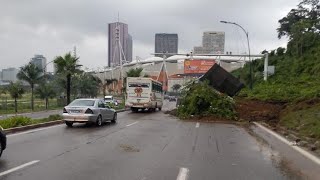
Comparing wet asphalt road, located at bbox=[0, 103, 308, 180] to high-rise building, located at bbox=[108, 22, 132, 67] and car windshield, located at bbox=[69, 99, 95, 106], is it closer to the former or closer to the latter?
car windshield, located at bbox=[69, 99, 95, 106]

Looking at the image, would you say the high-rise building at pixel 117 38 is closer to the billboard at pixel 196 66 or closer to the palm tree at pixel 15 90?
the billboard at pixel 196 66

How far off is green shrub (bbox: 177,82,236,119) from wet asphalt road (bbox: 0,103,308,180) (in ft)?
45.0

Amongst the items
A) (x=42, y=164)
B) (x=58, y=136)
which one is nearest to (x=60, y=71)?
(x=58, y=136)

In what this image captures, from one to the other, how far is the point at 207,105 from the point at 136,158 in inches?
807

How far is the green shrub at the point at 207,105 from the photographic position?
102 feet

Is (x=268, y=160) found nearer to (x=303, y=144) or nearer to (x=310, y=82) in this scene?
(x=303, y=144)

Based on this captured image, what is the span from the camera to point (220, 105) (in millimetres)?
31531

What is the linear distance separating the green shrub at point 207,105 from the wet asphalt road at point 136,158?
13712 millimetres

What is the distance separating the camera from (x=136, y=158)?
38.5ft

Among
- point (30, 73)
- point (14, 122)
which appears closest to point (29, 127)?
point (14, 122)

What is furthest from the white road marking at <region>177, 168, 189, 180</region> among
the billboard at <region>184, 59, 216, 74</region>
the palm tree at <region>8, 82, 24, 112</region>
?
the billboard at <region>184, 59, 216, 74</region>

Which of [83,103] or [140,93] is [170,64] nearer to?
[140,93]

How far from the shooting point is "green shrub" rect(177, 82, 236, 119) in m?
31.0

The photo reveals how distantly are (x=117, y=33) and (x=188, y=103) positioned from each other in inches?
5706
